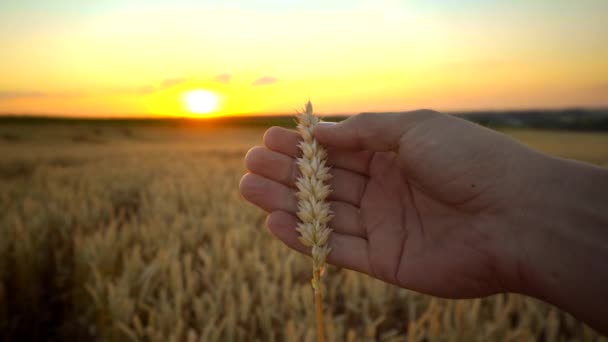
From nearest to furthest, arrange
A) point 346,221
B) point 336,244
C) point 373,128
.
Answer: point 373,128 < point 336,244 < point 346,221

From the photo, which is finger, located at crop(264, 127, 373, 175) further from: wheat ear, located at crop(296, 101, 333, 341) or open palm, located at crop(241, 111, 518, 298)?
wheat ear, located at crop(296, 101, 333, 341)

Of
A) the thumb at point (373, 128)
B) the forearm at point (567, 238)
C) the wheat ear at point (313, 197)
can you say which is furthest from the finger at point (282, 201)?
the forearm at point (567, 238)

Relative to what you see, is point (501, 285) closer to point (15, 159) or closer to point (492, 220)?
point (492, 220)

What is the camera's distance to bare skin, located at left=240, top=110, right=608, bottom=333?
142 cm

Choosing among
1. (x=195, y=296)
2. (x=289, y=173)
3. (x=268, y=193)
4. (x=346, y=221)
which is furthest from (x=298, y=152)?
(x=195, y=296)

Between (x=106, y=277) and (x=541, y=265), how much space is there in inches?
92.7

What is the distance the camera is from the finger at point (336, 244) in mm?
1894

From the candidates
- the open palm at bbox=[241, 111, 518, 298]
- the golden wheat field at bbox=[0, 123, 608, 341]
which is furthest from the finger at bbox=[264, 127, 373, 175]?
the golden wheat field at bbox=[0, 123, 608, 341]

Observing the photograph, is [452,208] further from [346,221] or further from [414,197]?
[346,221]

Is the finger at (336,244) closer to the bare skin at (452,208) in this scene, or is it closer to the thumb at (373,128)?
the bare skin at (452,208)

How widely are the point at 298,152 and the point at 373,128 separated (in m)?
0.44

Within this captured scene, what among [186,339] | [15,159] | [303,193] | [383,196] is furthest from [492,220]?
[15,159]

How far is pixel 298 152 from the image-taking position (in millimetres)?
2018

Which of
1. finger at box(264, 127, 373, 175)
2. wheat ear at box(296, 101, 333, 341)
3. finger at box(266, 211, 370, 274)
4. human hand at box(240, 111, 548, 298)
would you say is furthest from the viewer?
finger at box(264, 127, 373, 175)
